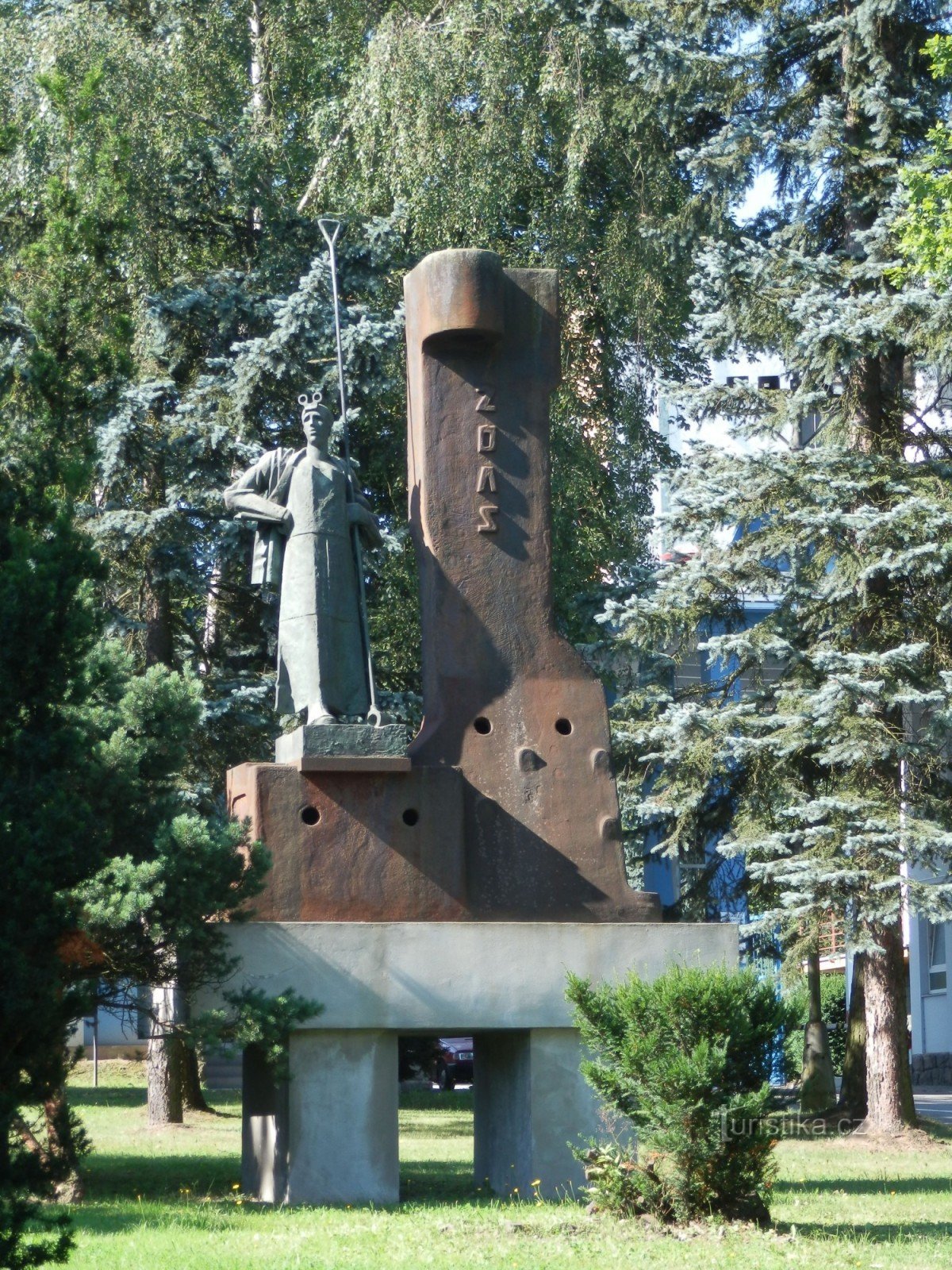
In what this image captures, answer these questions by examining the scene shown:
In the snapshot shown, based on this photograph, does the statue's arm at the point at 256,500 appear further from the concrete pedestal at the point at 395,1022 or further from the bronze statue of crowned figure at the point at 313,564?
the concrete pedestal at the point at 395,1022

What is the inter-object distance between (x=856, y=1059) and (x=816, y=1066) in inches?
59.1

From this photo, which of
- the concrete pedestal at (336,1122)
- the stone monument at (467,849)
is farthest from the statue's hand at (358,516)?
the concrete pedestal at (336,1122)

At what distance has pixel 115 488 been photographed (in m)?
16.7

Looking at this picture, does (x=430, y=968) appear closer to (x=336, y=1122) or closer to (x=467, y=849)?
(x=467, y=849)

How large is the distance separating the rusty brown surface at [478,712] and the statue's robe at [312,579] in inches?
19.5

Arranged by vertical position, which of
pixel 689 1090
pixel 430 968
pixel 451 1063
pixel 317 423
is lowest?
pixel 451 1063

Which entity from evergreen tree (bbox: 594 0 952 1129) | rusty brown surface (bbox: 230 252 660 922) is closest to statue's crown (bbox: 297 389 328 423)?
rusty brown surface (bbox: 230 252 660 922)

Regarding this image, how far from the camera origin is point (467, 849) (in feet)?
36.2

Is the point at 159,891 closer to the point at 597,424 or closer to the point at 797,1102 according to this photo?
the point at 597,424

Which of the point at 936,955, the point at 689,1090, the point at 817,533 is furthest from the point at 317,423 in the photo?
the point at 936,955

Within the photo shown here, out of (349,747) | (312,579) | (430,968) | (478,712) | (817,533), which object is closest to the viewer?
(430,968)

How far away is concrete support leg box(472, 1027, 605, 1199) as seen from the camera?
10.5m

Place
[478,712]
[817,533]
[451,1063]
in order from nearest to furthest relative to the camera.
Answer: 1. [478,712]
2. [817,533]
3. [451,1063]

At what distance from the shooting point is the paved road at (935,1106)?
755 inches
